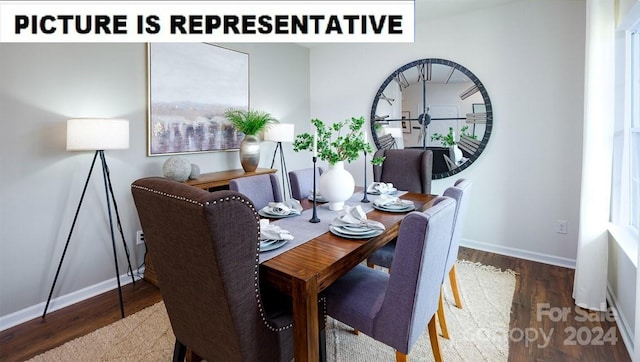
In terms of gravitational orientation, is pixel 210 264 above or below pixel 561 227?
above

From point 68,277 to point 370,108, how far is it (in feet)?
11.3

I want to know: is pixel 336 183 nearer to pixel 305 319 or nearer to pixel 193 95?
pixel 305 319

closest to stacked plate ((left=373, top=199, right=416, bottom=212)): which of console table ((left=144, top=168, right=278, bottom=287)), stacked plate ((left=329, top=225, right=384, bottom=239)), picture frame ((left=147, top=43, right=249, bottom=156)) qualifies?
stacked plate ((left=329, top=225, right=384, bottom=239))

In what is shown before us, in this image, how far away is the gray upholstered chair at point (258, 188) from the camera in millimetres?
2227

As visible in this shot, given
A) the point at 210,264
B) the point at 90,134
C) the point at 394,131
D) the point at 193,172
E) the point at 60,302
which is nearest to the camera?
the point at 210,264

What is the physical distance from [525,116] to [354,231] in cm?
252

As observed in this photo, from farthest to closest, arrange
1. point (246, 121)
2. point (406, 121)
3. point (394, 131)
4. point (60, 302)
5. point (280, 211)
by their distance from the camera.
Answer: point (394, 131), point (406, 121), point (246, 121), point (60, 302), point (280, 211)

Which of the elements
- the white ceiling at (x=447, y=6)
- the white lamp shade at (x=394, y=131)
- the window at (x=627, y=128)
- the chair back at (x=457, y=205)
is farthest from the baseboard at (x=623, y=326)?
the white ceiling at (x=447, y=6)

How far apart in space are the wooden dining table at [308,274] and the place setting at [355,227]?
44 mm

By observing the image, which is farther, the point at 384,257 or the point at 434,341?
the point at 384,257

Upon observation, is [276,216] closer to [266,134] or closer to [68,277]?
[68,277]

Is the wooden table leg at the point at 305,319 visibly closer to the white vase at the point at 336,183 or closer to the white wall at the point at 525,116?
the white vase at the point at 336,183

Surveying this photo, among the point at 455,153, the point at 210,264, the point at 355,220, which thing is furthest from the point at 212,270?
the point at 455,153

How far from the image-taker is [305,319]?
1163 mm
